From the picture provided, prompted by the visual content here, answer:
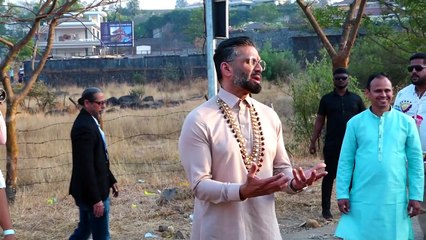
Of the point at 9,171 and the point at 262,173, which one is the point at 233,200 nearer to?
the point at 262,173

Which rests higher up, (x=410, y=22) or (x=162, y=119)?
(x=410, y=22)

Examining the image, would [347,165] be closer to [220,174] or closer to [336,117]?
[220,174]

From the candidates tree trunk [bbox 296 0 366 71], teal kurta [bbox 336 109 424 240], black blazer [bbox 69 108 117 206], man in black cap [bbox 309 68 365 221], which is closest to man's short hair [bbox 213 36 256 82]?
teal kurta [bbox 336 109 424 240]

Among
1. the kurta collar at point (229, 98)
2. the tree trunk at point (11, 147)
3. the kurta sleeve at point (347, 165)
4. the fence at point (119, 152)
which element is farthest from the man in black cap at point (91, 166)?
the fence at point (119, 152)

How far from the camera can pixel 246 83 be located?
12.5ft

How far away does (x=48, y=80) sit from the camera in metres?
43.7

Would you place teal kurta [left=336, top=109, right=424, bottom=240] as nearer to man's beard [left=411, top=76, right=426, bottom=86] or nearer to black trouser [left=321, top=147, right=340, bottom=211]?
man's beard [left=411, top=76, right=426, bottom=86]

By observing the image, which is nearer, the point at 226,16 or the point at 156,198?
the point at 226,16

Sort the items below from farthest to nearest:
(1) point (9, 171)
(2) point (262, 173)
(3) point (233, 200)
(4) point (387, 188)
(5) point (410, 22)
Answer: (5) point (410, 22) < (1) point (9, 171) < (4) point (387, 188) < (2) point (262, 173) < (3) point (233, 200)

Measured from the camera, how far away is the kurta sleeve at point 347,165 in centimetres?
559

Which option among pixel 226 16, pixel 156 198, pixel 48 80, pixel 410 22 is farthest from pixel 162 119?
pixel 48 80

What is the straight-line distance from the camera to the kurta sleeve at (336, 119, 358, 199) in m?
5.59

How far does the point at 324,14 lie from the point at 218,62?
1106 cm

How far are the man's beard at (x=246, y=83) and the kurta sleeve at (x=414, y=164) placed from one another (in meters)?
2.13
